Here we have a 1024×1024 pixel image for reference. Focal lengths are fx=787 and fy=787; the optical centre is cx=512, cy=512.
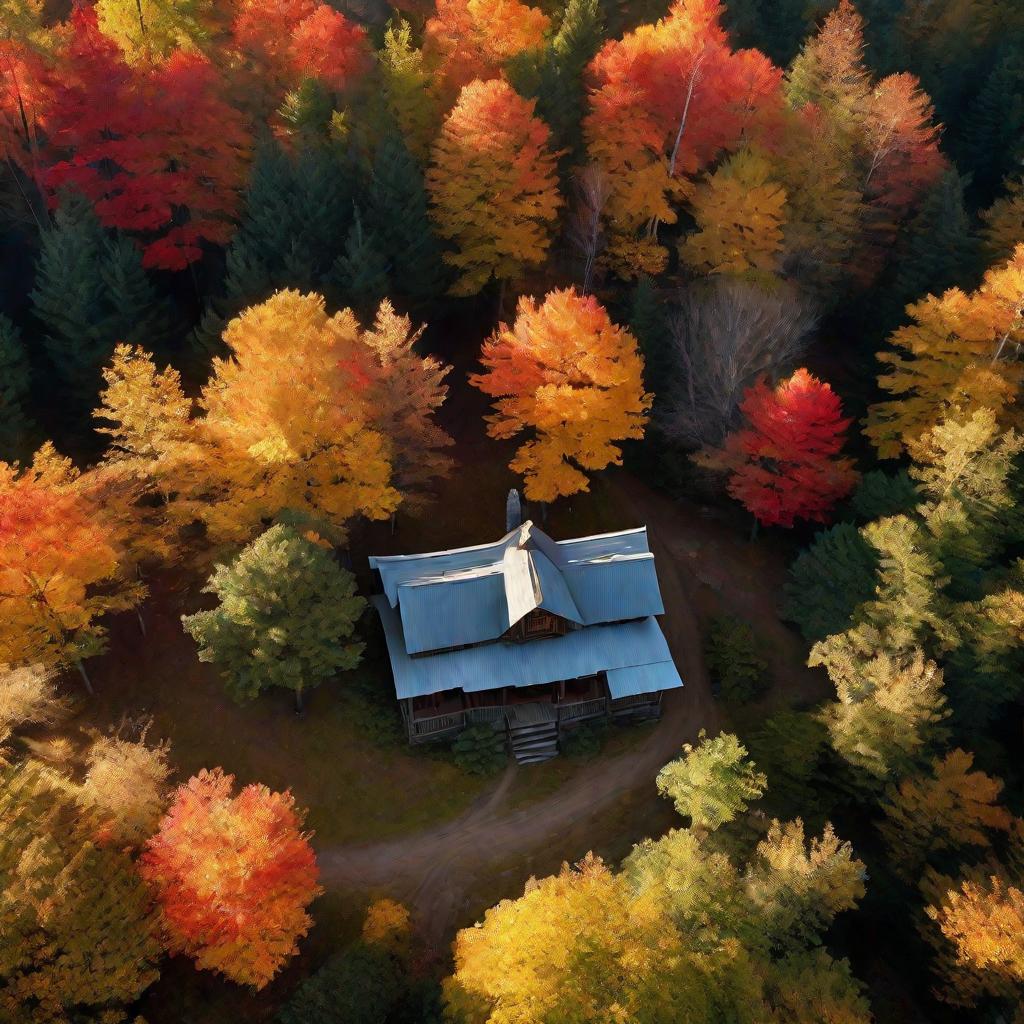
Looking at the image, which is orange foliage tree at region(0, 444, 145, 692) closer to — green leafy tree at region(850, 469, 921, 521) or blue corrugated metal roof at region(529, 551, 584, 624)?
blue corrugated metal roof at region(529, 551, 584, 624)

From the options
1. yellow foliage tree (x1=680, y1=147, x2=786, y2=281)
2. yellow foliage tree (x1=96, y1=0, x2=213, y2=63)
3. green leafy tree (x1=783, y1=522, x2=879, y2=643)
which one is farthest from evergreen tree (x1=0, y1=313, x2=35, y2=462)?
green leafy tree (x1=783, y1=522, x2=879, y2=643)

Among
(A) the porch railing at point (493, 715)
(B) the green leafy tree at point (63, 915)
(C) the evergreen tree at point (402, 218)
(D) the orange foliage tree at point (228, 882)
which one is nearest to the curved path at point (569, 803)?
(A) the porch railing at point (493, 715)

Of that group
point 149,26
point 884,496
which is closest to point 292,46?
point 149,26

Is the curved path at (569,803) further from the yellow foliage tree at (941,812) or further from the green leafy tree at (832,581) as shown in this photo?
the yellow foliage tree at (941,812)

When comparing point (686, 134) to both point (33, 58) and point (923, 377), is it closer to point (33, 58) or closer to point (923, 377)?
point (923, 377)

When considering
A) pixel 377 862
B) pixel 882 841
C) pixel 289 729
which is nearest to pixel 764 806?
pixel 882 841

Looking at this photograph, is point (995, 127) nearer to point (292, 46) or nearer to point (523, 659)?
point (292, 46)
